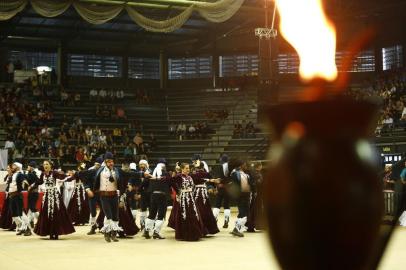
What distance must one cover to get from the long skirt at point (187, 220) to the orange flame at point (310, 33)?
10.2m

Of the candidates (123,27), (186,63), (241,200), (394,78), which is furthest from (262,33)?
(186,63)

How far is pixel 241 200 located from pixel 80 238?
11.0 feet

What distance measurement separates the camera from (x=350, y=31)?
98.8 feet

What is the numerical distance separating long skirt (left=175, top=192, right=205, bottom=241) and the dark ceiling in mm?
12635

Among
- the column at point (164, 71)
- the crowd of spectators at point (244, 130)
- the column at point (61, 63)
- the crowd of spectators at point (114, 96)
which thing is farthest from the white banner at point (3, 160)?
the column at point (164, 71)

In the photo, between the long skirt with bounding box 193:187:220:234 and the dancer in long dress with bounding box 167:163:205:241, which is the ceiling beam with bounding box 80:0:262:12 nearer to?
the long skirt with bounding box 193:187:220:234

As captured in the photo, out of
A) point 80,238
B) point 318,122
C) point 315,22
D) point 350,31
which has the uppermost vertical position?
point 350,31

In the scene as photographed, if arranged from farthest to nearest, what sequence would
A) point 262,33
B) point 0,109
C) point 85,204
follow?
point 0,109 → point 262,33 → point 85,204

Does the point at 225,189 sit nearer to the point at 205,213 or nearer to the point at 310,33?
the point at 205,213

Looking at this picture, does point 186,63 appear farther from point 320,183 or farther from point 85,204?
point 320,183

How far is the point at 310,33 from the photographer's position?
235 centimetres

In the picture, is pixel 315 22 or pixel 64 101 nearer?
pixel 315 22

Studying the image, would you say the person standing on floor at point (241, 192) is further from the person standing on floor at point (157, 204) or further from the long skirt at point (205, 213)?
the person standing on floor at point (157, 204)

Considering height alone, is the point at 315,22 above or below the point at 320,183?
above
